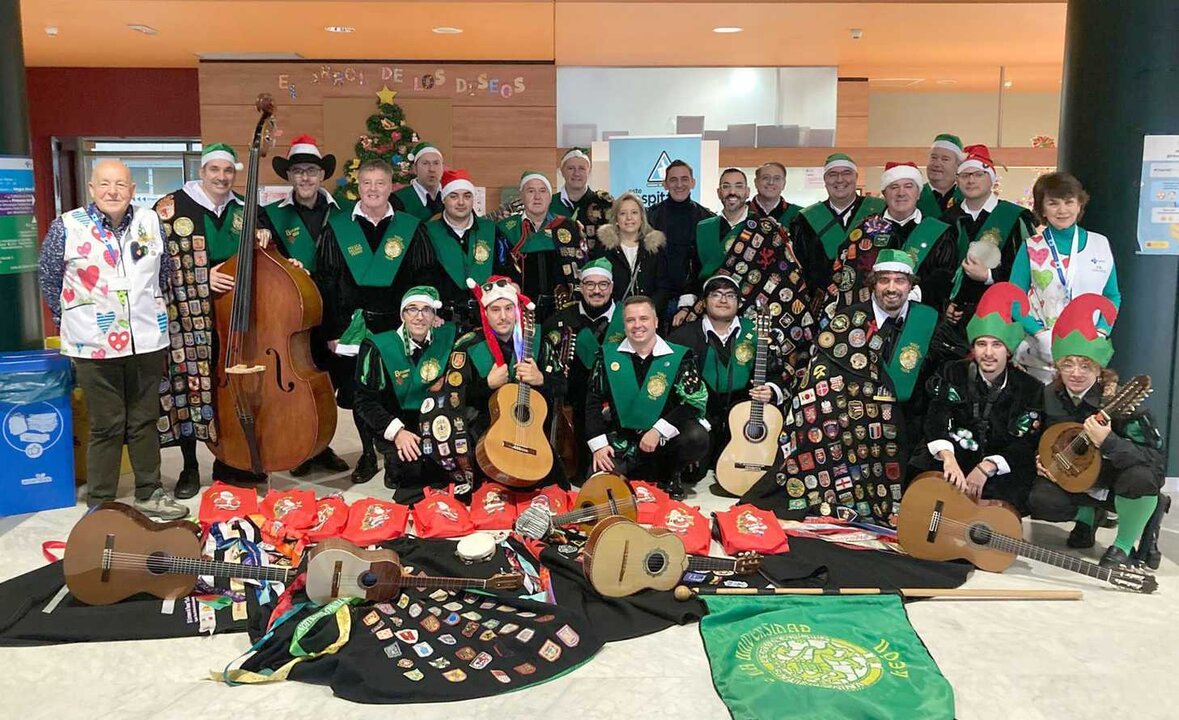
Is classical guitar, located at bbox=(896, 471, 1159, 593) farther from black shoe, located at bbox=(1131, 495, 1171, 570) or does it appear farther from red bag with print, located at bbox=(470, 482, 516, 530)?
red bag with print, located at bbox=(470, 482, 516, 530)

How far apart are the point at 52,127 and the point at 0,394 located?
259 inches

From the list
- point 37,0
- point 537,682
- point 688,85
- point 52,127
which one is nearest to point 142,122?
point 52,127

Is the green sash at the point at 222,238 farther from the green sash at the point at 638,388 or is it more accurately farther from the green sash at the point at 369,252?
the green sash at the point at 638,388

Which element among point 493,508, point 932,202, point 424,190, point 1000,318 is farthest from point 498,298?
point 932,202

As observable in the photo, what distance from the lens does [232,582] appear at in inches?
123

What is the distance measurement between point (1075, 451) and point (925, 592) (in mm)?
810

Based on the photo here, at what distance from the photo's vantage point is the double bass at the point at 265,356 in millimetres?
3891

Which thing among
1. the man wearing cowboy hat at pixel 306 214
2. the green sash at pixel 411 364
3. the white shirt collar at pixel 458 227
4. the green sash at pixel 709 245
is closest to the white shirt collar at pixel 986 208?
the green sash at pixel 709 245

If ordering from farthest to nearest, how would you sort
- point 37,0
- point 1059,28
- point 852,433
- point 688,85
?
point 688,85 → point 1059,28 → point 37,0 → point 852,433

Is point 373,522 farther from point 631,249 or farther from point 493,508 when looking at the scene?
point 631,249

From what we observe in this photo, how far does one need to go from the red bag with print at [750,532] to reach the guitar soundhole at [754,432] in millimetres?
647

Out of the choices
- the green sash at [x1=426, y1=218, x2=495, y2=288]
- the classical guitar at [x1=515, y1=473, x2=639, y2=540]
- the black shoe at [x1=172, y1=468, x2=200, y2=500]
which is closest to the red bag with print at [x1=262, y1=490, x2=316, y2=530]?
the classical guitar at [x1=515, y1=473, x2=639, y2=540]

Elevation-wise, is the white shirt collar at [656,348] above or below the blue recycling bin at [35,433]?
above

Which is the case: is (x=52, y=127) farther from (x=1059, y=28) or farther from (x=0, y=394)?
(x=1059, y=28)
